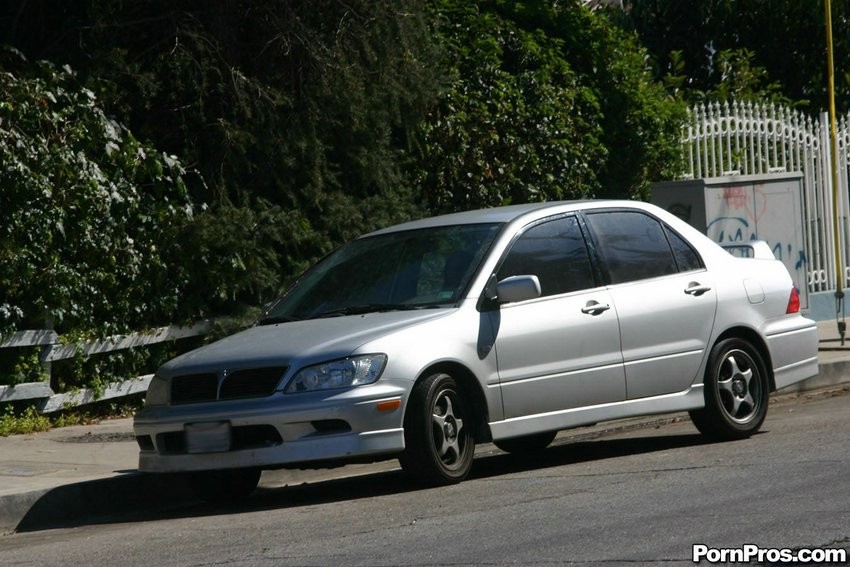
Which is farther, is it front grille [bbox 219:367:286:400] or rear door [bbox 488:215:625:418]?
rear door [bbox 488:215:625:418]

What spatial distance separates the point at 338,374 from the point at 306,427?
331 millimetres

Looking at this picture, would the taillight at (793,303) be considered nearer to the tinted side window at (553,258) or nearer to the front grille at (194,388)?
the tinted side window at (553,258)

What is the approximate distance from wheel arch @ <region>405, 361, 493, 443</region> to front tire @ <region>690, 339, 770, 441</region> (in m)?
1.86

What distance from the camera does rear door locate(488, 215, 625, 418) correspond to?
8.55 meters

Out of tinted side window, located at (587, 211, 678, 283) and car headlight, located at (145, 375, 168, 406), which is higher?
tinted side window, located at (587, 211, 678, 283)

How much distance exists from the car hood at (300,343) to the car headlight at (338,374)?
0.15ft

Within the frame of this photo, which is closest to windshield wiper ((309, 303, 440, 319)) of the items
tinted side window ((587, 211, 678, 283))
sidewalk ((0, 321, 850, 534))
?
sidewalk ((0, 321, 850, 534))

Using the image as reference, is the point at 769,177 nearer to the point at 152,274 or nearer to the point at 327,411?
the point at 152,274

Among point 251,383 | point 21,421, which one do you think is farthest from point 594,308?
point 21,421

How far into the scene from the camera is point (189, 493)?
929 centimetres

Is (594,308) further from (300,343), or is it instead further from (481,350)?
(300,343)

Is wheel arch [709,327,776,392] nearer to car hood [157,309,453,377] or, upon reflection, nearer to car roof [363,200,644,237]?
car roof [363,200,644,237]

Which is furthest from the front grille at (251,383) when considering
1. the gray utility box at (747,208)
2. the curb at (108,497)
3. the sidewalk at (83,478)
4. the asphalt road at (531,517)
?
the gray utility box at (747,208)

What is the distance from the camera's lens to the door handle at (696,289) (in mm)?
9539
